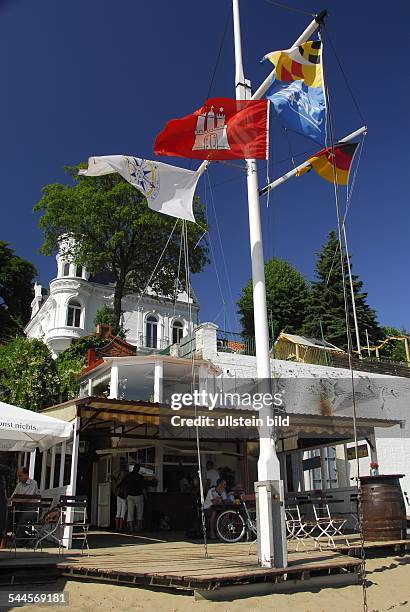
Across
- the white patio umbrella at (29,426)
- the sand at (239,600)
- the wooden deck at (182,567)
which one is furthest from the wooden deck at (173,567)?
the white patio umbrella at (29,426)

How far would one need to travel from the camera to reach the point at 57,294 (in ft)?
136

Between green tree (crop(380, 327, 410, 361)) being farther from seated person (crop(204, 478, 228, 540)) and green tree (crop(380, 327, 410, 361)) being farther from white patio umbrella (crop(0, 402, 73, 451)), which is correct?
white patio umbrella (crop(0, 402, 73, 451))

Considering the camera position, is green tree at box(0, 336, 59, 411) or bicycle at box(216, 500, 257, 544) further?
green tree at box(0, 336, 59, 411)

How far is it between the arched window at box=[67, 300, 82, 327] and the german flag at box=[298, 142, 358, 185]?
34065 mm

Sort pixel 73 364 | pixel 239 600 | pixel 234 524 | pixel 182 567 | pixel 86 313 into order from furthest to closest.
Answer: pixel 86 313 → pixel 73 364 → pixel 234 524 → pixel 182 567 → pixel 239 600

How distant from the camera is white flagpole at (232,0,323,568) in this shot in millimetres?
6969

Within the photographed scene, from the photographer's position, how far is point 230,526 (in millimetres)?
10977

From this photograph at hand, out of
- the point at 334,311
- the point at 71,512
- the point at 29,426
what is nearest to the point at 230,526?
the point at 71,512

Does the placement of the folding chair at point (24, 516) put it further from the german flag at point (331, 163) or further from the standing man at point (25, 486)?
the german flag at point (331, 163)

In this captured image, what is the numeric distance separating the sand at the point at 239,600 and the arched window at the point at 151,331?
38824mm

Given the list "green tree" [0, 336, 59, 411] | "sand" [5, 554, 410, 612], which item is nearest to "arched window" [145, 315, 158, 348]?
"green tree" [0, 336, 59, 411]

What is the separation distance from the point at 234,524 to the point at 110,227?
2266 centimetres

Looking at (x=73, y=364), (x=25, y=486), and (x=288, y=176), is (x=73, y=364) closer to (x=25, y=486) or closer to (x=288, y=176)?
(x=25, y=486)

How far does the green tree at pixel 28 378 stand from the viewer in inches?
868
